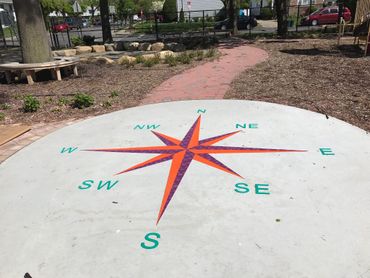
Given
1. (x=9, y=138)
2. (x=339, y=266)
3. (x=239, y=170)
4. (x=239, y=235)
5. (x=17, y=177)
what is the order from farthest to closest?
(x=9, y=138) < (x=17, y=177) < (x=239, y=170) < (x=239, y=235) < (x=339, y=266)

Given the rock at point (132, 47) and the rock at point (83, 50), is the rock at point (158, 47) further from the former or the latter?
the rock at point (83, 50)

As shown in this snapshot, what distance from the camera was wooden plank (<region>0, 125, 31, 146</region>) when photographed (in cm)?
510

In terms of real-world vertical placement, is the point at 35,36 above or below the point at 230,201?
above

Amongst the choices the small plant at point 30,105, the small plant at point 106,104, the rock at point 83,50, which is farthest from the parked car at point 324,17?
the small plant at point 30,105

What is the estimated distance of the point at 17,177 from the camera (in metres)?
3.68

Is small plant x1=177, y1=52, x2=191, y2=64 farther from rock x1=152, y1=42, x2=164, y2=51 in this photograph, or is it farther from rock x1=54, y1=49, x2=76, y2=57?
rock x1=54, y1=49, x2=76, y2=57

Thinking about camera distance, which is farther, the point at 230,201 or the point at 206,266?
the point at 230,201

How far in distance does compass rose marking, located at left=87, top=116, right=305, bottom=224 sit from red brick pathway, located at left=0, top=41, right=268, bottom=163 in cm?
179

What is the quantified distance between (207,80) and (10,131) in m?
4.81

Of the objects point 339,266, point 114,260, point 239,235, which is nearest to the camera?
point 339,266

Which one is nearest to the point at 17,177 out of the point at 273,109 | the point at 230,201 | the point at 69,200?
the point at 69,200

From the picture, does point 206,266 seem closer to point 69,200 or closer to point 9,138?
point 69,200

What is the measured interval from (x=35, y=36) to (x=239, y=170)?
26.6ft

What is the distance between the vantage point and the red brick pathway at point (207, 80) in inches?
281
